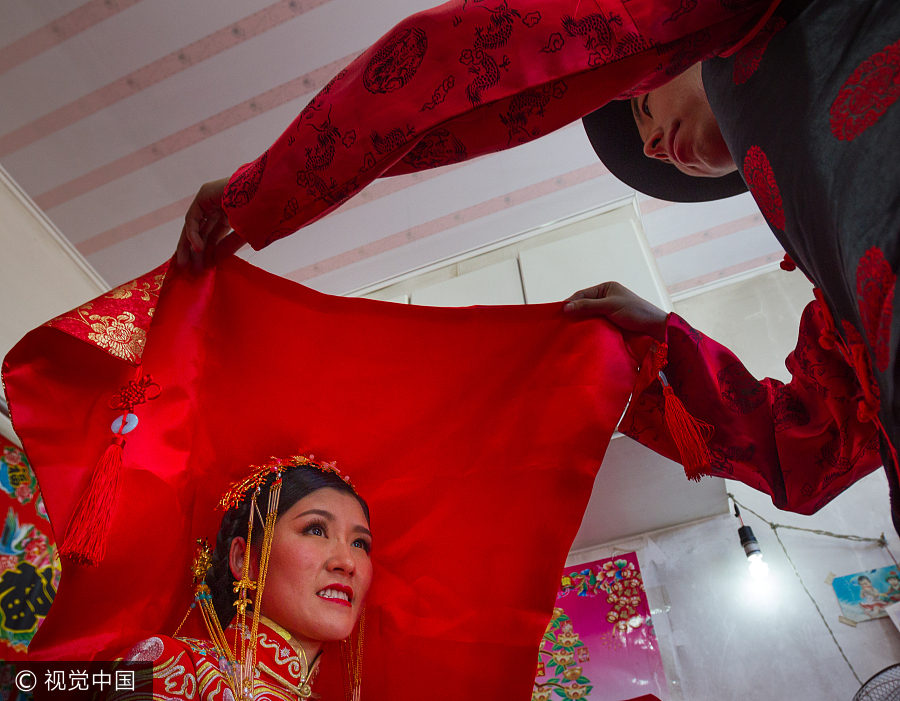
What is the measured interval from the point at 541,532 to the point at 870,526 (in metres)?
1.32

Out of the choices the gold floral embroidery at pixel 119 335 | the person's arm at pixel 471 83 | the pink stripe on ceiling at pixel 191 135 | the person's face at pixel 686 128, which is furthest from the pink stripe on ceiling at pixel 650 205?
the gold floral embroidery at pixel 119 335

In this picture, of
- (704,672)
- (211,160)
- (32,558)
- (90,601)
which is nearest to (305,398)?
(90,601)

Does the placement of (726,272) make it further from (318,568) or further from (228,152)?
(318,568)

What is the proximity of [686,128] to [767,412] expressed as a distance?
52 cm

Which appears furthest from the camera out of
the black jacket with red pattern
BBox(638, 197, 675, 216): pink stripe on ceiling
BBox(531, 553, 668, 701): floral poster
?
BBox(638, 197, 675, 216): pink stripe on ceiling

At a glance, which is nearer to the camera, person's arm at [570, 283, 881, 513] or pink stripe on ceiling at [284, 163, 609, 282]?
person's arm at [570, 283, 881, 513]

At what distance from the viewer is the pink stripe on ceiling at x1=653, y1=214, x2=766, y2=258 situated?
296cm

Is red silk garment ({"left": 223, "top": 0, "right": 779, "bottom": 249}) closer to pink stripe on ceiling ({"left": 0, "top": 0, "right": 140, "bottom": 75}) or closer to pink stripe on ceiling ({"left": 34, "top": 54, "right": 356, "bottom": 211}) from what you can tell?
pink stripe on ceiling ({"left": 34, "top": 54, "right": 356, "bottom": 211})

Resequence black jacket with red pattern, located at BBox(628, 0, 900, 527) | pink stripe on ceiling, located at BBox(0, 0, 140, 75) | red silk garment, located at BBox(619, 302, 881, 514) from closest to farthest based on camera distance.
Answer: black jacket with red pattern, located at BBox(628, 0, 900, 527)
red silk garment, located at BBox(619, 302, 881, 514)
pink stripe on ceiling, located at BBox(0, 0, 140, 75)

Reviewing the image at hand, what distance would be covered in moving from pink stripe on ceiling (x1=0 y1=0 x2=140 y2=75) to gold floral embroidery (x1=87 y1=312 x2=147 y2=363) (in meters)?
1.56

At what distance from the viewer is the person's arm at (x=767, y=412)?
3.78ft

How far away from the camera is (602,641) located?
2143mm

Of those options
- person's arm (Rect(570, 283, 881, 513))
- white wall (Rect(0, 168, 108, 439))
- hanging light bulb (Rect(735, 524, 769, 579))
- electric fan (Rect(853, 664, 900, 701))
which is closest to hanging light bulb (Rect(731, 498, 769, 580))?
hanging light bulb (Rect(735, 524, 769, 579))

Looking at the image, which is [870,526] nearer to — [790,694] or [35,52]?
[790,694]
